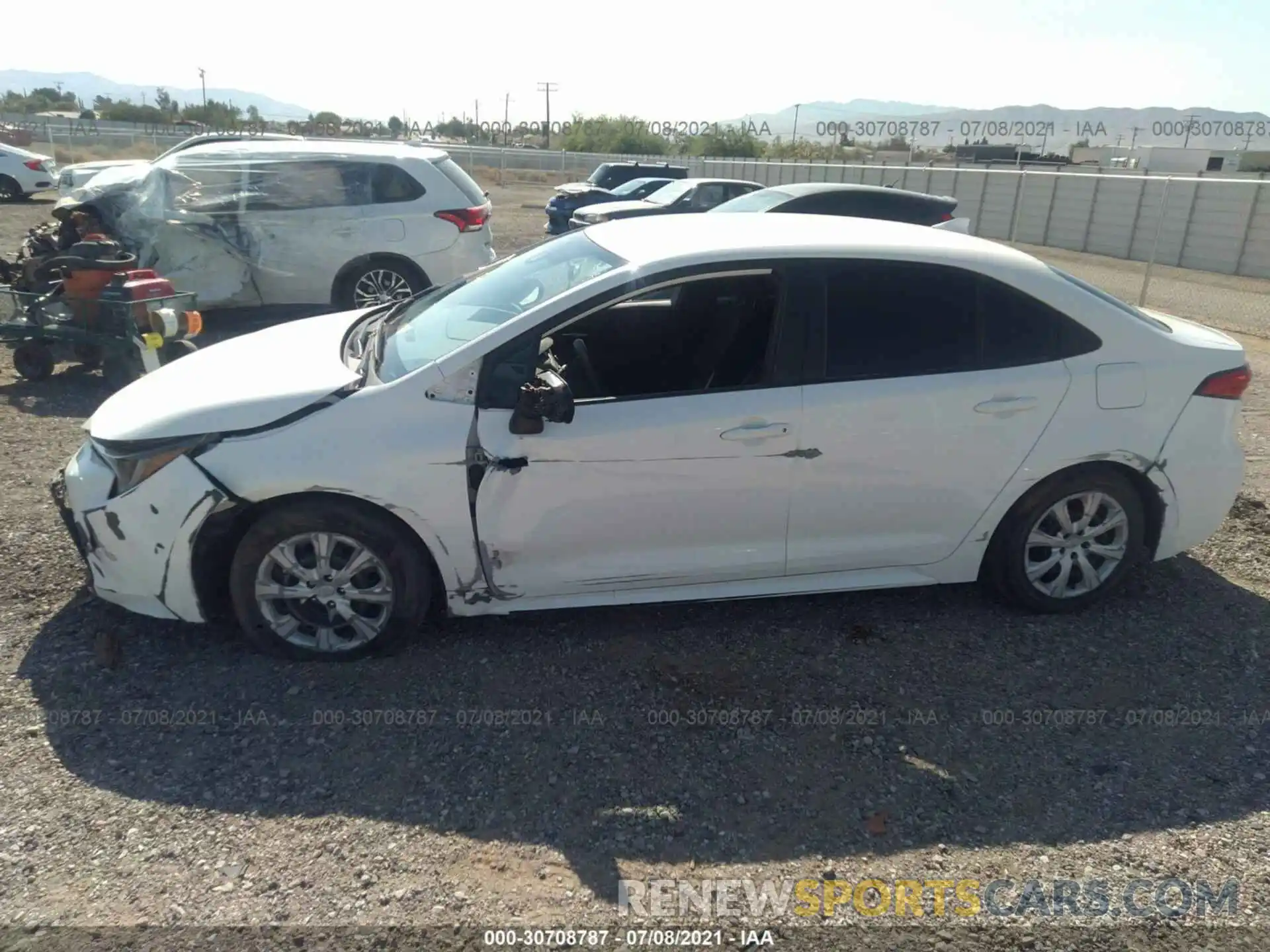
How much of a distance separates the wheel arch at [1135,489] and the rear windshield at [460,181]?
6.90m

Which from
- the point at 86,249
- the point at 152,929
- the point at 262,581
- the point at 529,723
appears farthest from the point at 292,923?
the point at 86,249

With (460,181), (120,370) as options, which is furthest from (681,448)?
(460,181)

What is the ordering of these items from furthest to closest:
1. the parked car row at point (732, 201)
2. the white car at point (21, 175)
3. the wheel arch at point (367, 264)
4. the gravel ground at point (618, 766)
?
the white car at point (21, 175) → the parked car row at point (732, 201) → the wheel arch at point (367, 264) → the gravel ground at point (618, 766)

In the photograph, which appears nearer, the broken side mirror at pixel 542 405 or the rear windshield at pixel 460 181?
the broken side mirror at pixel 542 405

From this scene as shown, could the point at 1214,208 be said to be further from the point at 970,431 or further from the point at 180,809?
the point at 180,809

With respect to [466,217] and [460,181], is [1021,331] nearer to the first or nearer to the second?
[466,217]

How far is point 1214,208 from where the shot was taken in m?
19.8

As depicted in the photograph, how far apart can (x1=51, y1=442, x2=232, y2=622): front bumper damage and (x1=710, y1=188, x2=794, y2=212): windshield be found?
838 centimetres

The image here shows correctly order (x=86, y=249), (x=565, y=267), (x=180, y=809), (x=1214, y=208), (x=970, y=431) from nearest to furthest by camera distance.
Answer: (x=180, y=809), (x=970, y=431), (x=565, y=267), (x=86, y=249), (x=1214, y=208)

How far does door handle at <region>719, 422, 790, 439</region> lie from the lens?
3.51 metres

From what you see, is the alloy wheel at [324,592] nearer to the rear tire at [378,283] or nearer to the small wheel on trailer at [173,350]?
the small wheel on trailer at [173,350]

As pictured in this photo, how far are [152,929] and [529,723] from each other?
1283 mm

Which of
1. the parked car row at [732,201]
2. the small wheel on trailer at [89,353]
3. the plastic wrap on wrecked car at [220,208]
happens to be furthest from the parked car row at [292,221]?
the parked car row at [732,201]

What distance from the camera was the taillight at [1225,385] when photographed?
395 centimetres
